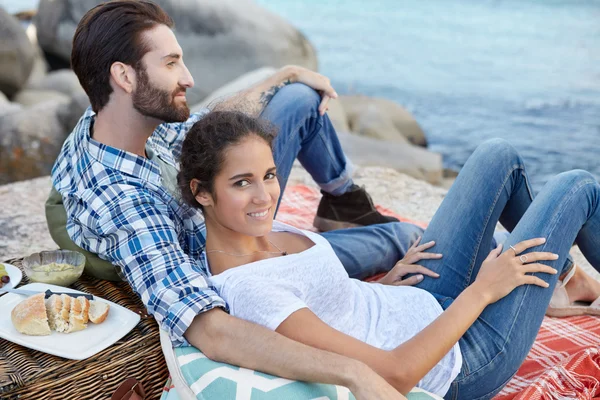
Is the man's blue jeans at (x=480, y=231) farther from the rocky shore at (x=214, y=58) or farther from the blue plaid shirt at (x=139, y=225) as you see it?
the rocky shore at (x=214, y=58)

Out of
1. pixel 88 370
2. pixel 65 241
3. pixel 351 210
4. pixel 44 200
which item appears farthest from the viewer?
pixel 44 200

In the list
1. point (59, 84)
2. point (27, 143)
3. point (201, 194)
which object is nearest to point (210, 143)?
point (201, 194)

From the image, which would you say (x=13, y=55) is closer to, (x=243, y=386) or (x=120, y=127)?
(x=120, y=127)

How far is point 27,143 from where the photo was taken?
6.23 meters

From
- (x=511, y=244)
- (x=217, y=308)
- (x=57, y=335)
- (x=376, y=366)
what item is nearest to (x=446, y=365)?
(x=376, y=366)

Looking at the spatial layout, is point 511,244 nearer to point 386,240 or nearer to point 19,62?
point 386,240

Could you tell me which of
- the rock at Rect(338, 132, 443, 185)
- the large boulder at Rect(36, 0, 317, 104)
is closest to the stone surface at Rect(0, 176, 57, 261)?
the rock at Rect(338, 132, 443, 185)

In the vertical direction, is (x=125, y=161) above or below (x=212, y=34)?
above

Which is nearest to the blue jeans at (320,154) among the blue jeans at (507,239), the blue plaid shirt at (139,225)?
the blue jeans at (507,239)

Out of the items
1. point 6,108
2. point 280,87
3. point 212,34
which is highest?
point 280,87

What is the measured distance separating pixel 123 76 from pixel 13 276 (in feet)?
2.39

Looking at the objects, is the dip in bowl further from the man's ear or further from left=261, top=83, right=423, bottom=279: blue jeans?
left=261, top=83, right=423, bottom=279: blue jeans

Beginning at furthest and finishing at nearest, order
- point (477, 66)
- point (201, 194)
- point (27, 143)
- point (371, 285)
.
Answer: point (477, 66), point (27, 143), point (371, 285), point (201, 194)

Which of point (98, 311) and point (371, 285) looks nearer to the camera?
point (98, 311)
